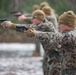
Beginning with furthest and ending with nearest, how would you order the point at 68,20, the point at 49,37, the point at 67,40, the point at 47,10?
1. the point at 47,10
2. the point at 49,37
3. the point at 68,20
4. the point at 67,40

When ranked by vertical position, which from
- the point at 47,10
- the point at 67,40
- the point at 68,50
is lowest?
the point at 68,50

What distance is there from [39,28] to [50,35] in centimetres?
154

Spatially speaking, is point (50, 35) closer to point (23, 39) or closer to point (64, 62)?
point (64, 62)

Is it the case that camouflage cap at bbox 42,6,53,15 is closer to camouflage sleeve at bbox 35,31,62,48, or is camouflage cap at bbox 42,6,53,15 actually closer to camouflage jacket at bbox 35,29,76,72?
camouflage sleeve at bbox 35,31,62,48

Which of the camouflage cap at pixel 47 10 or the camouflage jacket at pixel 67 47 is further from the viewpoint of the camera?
the camouflage cap at pixel 47 10

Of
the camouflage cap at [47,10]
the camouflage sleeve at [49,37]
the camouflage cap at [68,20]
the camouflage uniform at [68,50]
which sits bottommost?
the camouflage uniform at [68,50]

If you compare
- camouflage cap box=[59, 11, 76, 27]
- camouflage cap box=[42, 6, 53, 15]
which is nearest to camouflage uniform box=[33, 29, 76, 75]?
camouflage cap box=[59, 11, 76, 27]

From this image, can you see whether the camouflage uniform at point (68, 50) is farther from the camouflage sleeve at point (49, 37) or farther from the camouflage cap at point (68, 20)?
the camouflage cap at point (68, 20)

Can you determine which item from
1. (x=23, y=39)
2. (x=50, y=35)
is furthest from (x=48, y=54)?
(x=23, y=39)

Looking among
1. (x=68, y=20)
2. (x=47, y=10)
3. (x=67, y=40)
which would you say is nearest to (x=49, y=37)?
(x=68, y=20)

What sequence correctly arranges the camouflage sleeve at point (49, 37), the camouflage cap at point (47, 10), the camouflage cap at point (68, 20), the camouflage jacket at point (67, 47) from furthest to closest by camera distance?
the camouflage cap at point (47, 10)
the camouflage sleeve at point (49, 37)
the camouflage cap at point (68, 20)
the camouflage jacket at point (67, 47)

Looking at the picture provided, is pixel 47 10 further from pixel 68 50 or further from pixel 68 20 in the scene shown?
pixel 68 50

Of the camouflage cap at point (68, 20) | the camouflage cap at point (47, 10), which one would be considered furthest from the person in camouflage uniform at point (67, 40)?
the camouflage cap at point (47, 10)

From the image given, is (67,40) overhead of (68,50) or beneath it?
overhead
